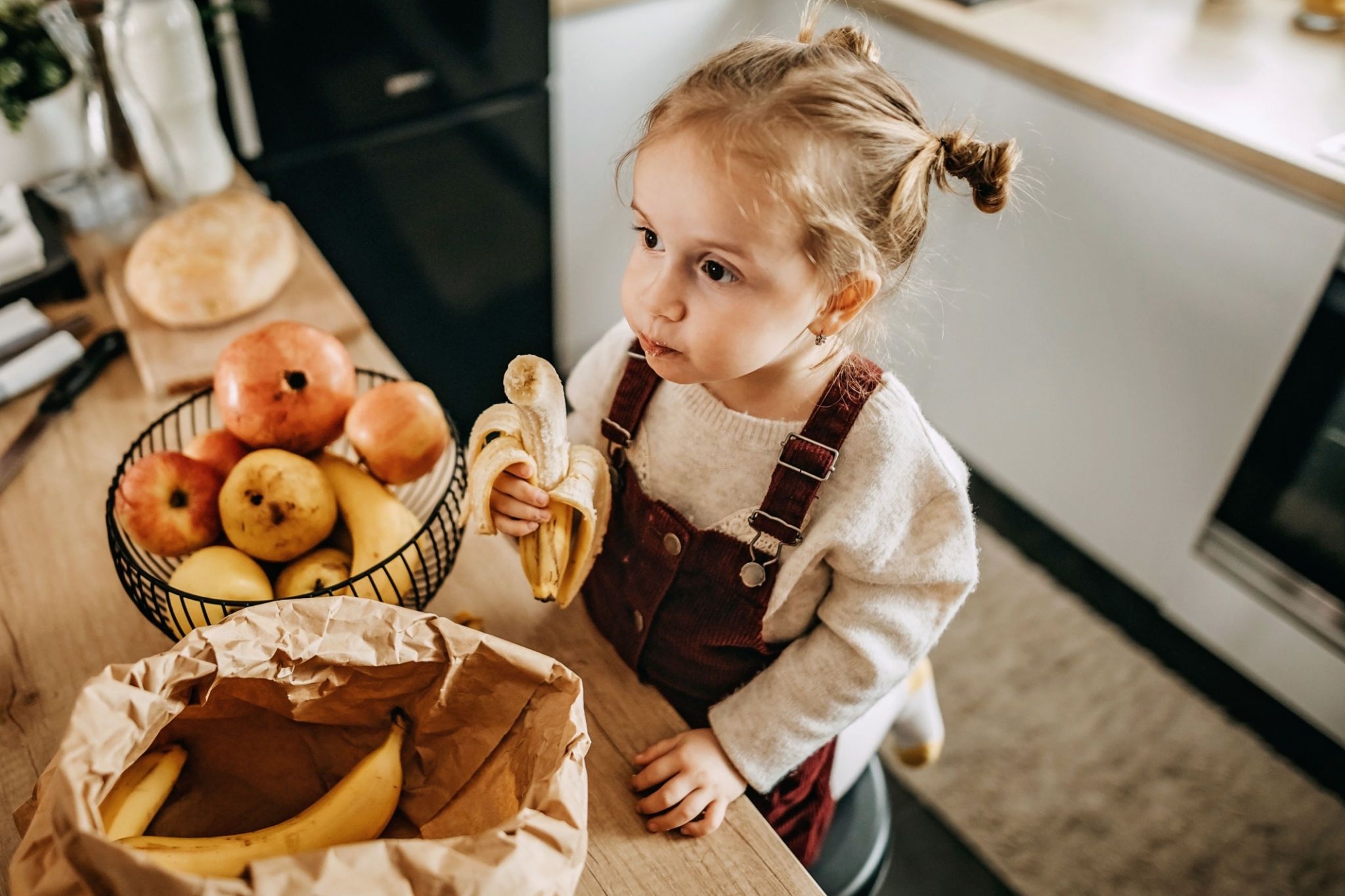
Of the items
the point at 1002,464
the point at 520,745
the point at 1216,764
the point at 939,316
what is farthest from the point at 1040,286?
the point at 520,745

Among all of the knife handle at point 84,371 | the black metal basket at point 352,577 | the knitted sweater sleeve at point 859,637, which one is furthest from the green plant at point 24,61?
the knitted sweater sleeve at point 859,637

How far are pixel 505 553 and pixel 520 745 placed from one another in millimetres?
255

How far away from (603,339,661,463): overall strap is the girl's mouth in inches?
4.3

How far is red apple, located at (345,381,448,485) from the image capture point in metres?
0.76

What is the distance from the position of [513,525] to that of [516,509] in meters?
0.01

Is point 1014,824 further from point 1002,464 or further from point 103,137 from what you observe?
point 103,137

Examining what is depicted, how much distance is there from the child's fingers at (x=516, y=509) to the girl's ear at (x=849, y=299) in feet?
0.81

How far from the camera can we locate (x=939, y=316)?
1.86 meters

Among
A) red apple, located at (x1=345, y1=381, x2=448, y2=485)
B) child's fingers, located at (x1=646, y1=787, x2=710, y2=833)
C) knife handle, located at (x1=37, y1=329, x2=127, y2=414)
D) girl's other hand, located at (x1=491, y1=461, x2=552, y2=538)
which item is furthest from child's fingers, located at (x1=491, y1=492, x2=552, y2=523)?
knife handle, located at (x1=37, y1=329, x2=127, y2=414)

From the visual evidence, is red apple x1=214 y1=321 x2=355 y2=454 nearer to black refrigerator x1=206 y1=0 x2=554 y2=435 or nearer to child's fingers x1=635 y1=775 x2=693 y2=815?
child's fingers x1=635 y1=775 x2=693 y2=815

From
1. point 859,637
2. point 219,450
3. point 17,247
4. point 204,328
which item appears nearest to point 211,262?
point 204,328

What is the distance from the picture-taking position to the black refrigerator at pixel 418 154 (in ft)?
4.68

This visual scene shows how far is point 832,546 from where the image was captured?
0.70m

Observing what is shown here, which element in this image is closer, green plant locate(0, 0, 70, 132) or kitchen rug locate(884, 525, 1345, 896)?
green plant locate(0, 0, 70, 132)
